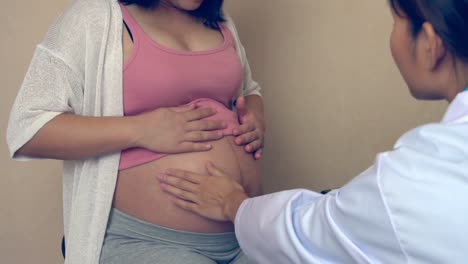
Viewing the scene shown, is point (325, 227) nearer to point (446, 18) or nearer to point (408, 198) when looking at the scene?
point (408, 198)

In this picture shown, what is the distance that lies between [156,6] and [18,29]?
66 centimetres

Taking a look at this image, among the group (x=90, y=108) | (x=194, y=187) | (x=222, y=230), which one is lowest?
(x=222, y=230)

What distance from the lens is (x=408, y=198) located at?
67cm

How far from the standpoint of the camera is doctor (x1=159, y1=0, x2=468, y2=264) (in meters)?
0.66

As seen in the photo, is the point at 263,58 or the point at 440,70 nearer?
the point at 440,70

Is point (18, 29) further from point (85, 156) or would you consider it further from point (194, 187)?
point (194, 187)

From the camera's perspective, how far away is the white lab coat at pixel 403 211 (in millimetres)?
663

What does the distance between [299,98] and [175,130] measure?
2.35ft

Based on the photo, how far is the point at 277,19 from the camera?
1767 mm

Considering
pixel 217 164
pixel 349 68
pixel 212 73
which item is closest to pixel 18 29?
pixel 212 73

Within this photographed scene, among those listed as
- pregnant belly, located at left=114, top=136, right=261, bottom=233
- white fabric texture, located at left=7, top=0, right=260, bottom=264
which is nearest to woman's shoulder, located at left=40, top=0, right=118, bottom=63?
white fabric texture, located at left=7, top=0, right=260, bottom=264

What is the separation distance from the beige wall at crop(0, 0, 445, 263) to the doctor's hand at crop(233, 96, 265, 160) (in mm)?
382

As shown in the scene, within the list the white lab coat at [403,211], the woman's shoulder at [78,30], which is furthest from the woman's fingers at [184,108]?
the white lab coat at [403,211]

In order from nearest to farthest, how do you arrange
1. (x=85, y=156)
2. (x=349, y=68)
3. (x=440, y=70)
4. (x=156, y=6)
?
(x=440, y=70) → (x=85, y=156) → (x=156, y=6) → (x=349, y=68)
